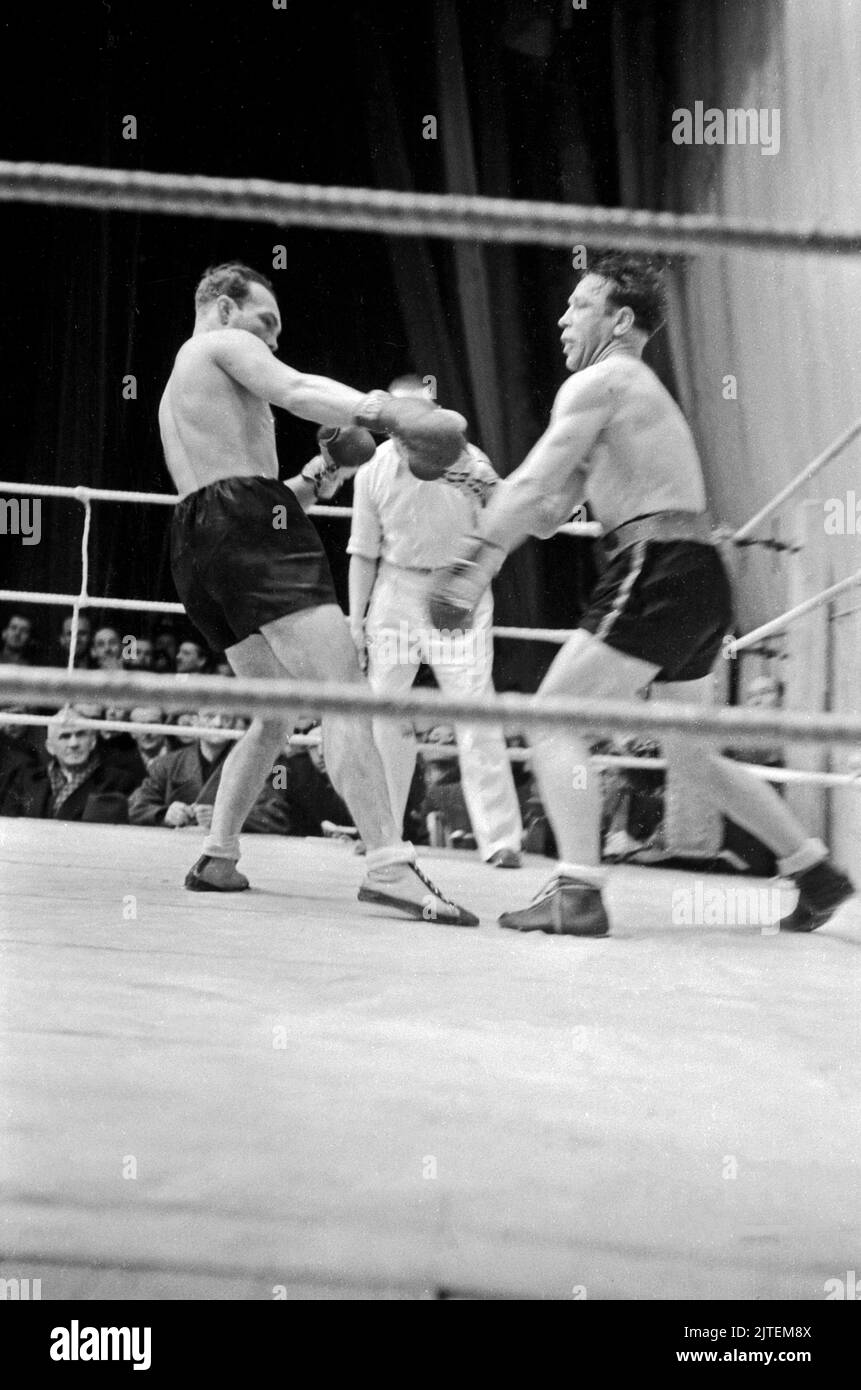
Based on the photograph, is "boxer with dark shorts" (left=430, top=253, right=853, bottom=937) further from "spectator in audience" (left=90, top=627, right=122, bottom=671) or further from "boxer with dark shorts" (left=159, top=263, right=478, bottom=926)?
"spectator in audience" (left=90, top=627, right=122, bottom=671)

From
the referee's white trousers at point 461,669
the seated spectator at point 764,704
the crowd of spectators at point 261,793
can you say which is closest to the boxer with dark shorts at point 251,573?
the referee's white trousers at point 461,669

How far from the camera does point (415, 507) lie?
2549mm

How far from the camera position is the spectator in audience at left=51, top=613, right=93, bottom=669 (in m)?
4.18

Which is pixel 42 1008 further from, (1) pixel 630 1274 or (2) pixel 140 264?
(2) pixel 140 264

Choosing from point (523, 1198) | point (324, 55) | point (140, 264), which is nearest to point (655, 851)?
point (523, 1198)

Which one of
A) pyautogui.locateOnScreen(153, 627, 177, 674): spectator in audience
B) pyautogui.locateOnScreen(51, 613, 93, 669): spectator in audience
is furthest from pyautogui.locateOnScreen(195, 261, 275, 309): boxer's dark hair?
pyautogui.locateOnScreen(51, 613, 93, 669): spectator in audience

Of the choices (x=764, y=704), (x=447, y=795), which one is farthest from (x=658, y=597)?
(x=447, y=795)

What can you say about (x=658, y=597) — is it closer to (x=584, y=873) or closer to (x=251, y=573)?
(x=584, y=873)

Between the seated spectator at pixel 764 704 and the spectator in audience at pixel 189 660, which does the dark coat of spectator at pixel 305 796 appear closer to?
the spectator in audience at pixel 189 660

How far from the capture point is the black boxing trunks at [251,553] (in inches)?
65.1

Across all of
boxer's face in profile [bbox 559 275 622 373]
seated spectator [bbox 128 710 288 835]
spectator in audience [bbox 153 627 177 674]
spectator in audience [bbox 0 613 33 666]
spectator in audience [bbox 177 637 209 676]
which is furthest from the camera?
spectator in audience [bbox 153 627 177 674]

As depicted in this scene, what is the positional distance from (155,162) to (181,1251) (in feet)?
16.3

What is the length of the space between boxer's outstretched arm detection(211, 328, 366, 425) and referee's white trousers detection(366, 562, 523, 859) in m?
0.94

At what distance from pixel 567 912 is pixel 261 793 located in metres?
1.61
